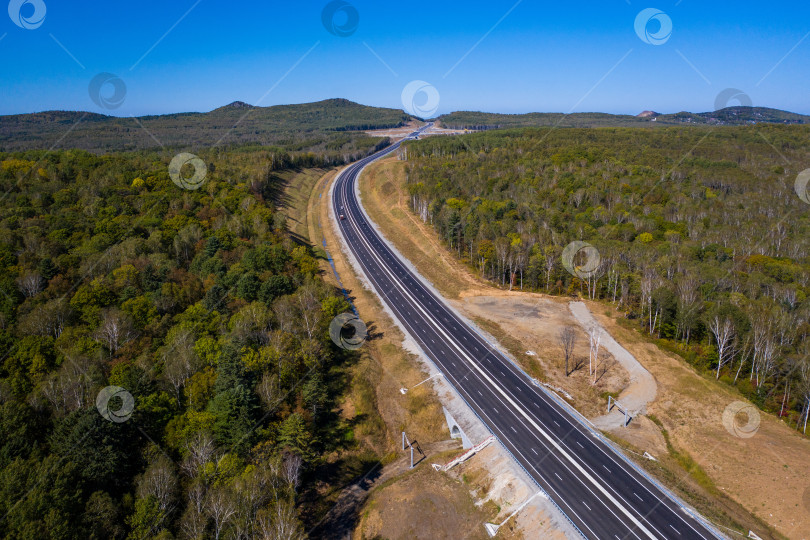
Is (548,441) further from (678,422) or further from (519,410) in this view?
(678,422)

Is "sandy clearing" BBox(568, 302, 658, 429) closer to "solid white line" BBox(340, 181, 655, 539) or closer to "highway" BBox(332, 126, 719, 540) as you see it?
"highway" BBox(332, 126, 719, 540)

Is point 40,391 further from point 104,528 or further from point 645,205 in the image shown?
point 645,205

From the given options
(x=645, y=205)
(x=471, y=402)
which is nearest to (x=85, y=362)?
(x=471, y=402)

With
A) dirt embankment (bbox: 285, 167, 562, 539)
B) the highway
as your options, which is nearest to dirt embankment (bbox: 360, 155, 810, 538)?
the highway

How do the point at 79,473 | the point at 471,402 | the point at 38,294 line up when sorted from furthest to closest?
the point at 38,294 < the point at 471,402 < the point at 79,473

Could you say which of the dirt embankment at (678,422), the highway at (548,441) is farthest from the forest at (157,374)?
the dirt embankment at (678,422)

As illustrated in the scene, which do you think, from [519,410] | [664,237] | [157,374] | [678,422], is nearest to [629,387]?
[678,422]

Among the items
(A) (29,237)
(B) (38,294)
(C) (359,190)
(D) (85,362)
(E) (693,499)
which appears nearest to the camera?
(E) (693,499)
